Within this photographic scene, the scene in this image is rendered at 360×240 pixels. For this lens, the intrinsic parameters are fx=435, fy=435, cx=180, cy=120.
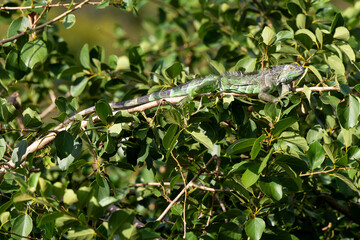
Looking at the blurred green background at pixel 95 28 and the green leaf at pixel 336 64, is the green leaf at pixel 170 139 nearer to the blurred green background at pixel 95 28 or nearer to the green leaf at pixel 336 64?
the green leaf at pixel 336 64

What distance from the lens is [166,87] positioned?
231 centimetres

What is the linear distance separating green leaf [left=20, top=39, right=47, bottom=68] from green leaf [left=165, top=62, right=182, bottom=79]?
0.64 m

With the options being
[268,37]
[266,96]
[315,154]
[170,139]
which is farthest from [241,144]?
[268,37]

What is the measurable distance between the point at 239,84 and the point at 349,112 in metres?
0.78

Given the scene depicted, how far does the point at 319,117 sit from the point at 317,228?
0.60 meters

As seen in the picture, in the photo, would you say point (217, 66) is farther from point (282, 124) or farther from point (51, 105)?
point (51, 105)

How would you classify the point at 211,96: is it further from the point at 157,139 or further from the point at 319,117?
the point at 319,117

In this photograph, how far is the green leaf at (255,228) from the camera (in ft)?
5.06

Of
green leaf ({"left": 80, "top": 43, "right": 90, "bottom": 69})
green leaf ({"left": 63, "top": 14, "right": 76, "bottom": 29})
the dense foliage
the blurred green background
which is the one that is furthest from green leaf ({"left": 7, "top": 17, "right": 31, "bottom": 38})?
the blurred green background

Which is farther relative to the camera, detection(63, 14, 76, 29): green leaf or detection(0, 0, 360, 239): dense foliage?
detection(63, 14, 76, 29): green leaf

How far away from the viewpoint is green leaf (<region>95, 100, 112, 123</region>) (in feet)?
5.57

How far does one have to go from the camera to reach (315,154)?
1.77 metres

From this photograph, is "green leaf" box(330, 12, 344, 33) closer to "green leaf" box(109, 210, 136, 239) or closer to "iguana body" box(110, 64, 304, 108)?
"iguana body" box(110, 64, 304, 108)

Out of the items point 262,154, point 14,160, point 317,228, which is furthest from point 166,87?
point 317,228
